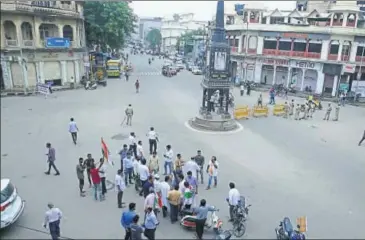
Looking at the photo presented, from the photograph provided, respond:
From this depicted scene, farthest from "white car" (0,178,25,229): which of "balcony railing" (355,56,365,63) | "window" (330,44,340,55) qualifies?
"balcony railing" (355,56,365,63)

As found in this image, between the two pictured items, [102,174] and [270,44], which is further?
[270,44]

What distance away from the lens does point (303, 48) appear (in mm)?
34625

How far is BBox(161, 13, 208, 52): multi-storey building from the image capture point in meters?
102

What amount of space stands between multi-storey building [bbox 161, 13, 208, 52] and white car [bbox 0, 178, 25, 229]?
93.2m

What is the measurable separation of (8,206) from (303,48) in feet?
107

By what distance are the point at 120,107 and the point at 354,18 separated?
2459cm

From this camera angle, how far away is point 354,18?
3256cm

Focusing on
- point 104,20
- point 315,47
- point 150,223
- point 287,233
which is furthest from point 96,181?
point 104,20

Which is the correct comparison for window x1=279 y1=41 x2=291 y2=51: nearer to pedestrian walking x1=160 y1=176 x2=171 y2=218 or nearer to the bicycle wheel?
pedestrian walking x1=160 y1=176 x2=171 y2=218

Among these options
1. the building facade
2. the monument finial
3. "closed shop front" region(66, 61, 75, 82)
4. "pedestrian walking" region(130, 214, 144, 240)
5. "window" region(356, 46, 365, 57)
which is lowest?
"pedestrian walking" region(130, 214, 144, 240)

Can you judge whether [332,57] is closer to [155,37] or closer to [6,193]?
[6,193]

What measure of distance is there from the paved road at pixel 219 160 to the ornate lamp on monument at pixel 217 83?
3.94 feet

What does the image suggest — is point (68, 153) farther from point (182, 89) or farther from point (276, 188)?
point (182, 89)

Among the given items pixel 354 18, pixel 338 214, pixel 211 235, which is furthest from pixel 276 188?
pixel 354 18
